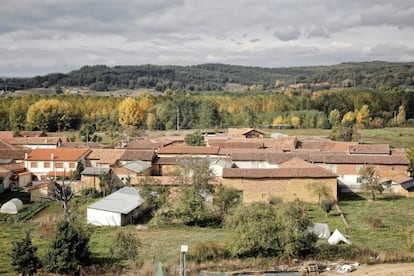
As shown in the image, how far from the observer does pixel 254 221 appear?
19438 millimetres

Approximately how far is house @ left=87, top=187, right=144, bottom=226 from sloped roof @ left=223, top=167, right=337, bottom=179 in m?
6.79

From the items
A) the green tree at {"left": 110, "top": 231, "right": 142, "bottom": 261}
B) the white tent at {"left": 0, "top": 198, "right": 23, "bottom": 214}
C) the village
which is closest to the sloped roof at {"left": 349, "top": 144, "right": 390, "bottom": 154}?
the village

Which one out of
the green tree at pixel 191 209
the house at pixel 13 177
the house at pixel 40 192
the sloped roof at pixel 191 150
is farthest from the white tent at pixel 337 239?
the house at pixel 13 177

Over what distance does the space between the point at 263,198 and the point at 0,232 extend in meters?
15.8

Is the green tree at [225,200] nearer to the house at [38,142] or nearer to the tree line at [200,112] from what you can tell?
the house at [38,142]

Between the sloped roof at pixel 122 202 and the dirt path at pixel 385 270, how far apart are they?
13.1 metres

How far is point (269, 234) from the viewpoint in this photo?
1933 centimetres

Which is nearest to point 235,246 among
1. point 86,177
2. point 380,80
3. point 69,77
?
point 86,177

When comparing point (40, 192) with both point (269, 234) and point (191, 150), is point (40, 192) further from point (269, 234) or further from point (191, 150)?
point (269, 234)

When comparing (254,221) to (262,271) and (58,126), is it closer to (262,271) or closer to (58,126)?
(262,271)

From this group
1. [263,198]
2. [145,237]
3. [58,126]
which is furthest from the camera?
[58,126]

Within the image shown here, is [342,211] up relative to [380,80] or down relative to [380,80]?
down

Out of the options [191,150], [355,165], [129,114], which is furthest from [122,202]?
[129,114]

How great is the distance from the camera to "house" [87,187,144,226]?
2669 cm
